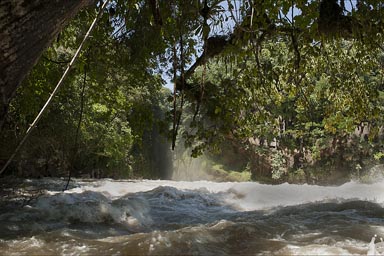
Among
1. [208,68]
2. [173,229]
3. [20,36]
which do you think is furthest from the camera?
[208,68]

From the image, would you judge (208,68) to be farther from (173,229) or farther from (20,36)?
(20,36)

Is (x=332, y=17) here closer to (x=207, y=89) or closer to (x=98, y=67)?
(x=207, y=89)

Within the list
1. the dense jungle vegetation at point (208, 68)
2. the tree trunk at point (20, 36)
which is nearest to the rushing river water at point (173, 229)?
the dense jungle vegetation at point (208, 68)

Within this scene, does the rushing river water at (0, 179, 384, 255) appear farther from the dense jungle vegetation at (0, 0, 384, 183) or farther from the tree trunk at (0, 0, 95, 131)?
the tree trunk at (0, 0, 95, 131)

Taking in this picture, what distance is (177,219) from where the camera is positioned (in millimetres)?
7102

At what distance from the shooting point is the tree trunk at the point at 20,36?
1.28 metres

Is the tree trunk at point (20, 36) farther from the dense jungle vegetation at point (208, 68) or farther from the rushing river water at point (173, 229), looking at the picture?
the rushing river water at point (173, 229)

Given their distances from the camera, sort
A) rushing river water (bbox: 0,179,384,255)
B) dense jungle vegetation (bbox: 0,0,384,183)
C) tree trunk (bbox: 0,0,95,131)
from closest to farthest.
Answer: tree trunk (bbox: 0,0,95,131) < rushing river water (bbox: 0,179,384,255) < dense jungle vegetation (bbox: 0,0,384,183)

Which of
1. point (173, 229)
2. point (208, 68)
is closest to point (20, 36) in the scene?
point (173, 229)

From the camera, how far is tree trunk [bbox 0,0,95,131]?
128 cm

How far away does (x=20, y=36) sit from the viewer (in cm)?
132

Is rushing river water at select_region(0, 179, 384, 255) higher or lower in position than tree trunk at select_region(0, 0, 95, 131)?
lower

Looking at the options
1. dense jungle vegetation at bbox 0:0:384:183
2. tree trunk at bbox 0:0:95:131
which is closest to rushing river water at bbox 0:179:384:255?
dense jungle vegetation at bbox 0:0:384:183

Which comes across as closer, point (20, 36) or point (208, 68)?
point (20, 36)
